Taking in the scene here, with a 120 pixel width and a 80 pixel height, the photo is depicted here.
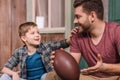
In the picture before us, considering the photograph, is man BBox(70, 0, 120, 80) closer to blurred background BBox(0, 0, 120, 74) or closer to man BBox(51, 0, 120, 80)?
man BBox(51, 0, 120, 80)

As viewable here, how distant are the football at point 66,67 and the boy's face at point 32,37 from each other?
0.75 metres

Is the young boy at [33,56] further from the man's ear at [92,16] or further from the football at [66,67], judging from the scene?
the football at [66,67]

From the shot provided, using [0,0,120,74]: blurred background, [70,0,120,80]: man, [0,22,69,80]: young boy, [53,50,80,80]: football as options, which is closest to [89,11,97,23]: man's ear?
[70,0,120,80]: man

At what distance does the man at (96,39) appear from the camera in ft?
6.74

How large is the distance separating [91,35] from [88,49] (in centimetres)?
12

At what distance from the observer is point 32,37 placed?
8.99 feet

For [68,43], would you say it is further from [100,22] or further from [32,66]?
[100,22]

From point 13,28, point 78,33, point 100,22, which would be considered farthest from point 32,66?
point 13,28

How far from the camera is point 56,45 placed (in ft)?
8.94

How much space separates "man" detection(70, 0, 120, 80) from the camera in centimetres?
205

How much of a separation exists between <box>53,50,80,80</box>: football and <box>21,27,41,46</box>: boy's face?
2.46 ft

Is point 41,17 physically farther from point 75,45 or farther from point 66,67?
point 66,67

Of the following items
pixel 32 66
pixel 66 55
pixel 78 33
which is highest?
pixel 78 33

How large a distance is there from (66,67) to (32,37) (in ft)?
2.84
